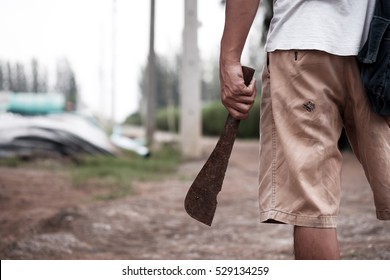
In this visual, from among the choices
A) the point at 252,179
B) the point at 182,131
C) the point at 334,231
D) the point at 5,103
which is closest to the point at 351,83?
the point at 334,231

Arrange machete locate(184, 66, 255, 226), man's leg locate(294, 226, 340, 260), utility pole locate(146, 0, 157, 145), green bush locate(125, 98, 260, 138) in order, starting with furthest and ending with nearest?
green bush locate(125, 98, 260, 138) → utility pole locate(146, 0, 157, 145) → machete locate(184, 66, 255, 226) → man's leg locate(294, 226, 340, 260)

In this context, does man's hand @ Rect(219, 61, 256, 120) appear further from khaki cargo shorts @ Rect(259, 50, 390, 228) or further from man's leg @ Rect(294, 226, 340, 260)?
man's leg @ Rect(294, 226, 340, 260)

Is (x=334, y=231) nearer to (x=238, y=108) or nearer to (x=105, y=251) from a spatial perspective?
(x=238, y=108)

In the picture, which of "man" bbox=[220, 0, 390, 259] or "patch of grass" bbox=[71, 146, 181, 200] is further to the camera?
"patch of grass" bbox=[71, 146, 181, 200]

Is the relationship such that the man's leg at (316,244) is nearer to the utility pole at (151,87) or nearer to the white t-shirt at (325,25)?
the white t-shirt at (325,25)

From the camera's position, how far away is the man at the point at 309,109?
1431 millimetres

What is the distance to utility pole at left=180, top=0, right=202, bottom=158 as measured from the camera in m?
9.60

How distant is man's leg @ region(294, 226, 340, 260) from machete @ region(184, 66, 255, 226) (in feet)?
1.04

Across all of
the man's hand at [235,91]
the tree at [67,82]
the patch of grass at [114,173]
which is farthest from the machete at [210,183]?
the tree at [67,82]

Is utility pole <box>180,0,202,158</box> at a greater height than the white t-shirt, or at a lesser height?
lesser

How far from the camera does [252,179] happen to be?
7.01m

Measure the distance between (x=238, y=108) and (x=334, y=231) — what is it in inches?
16.7

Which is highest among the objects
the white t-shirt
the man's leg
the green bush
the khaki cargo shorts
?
the white t-shirt

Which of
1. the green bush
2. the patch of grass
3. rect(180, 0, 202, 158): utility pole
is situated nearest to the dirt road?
the patch of grass
